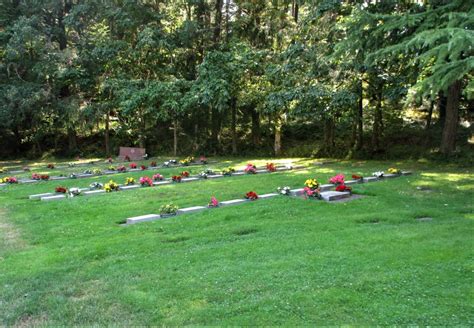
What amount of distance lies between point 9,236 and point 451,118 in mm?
12846

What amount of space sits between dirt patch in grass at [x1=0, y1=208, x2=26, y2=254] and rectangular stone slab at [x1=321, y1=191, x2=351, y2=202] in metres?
5.07

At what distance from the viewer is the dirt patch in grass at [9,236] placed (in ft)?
18.3

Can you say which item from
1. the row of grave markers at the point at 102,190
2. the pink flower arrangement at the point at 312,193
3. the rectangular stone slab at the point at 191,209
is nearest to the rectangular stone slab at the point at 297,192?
the pink flower arrangement at the point at 312,193

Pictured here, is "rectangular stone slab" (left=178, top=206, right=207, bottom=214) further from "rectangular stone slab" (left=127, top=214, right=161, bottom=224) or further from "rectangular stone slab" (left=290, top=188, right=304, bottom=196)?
"rectangular stone slab" (left=290, top=188, right=304, bottom=196)

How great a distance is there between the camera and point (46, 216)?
7.30 m

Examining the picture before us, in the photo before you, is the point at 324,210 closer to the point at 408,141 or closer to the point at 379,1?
the point at 379,1

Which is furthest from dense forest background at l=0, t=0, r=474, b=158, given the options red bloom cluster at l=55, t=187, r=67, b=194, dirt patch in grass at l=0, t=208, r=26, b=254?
dirt patch in grass at l=0, t=208, r=26, b=254

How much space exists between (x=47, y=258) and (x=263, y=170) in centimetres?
898

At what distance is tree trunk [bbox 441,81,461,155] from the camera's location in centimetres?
1308

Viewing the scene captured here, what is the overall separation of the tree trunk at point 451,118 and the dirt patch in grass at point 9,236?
1248cm

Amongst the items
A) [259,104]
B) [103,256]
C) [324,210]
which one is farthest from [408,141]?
[103,256]

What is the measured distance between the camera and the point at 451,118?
1328cm

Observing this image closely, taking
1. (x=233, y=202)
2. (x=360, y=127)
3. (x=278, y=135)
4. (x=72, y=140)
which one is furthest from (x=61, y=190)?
(x=72, y=140)

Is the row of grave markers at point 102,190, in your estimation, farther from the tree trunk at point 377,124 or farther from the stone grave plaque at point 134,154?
the stone grave plaque at point 134,154
